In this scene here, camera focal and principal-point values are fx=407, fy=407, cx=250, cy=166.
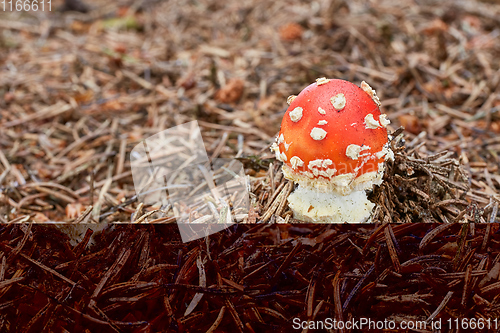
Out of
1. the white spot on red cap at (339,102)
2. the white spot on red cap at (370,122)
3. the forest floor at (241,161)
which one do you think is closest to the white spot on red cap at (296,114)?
the white spot on red cap at (339,102)

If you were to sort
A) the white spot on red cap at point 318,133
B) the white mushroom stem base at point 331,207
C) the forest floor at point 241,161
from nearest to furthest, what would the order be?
the forest floor at point 241,161 → the white spot on red cap at point 318,133 → the white mushroom stem base at point 331,207

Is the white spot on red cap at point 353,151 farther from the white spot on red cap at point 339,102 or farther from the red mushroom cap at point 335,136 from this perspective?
the white spot on red cap at point 339,102

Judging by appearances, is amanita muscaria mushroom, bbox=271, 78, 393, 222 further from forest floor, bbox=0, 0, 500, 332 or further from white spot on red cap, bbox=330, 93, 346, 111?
forest floor, bbox=0, 0, 500, 332

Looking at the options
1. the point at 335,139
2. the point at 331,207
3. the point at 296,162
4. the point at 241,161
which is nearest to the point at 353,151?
the point at 335,139

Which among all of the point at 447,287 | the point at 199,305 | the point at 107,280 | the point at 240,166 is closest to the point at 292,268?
the point at 199,305

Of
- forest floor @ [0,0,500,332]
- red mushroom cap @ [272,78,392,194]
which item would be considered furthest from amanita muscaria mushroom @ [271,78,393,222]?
forest floor @ [0,0,500,332]

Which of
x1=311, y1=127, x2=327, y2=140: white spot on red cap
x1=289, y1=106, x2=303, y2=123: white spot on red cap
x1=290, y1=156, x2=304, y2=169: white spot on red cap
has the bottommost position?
x1=290, y1=156, x2=304, y2=169: white spot on red cap
